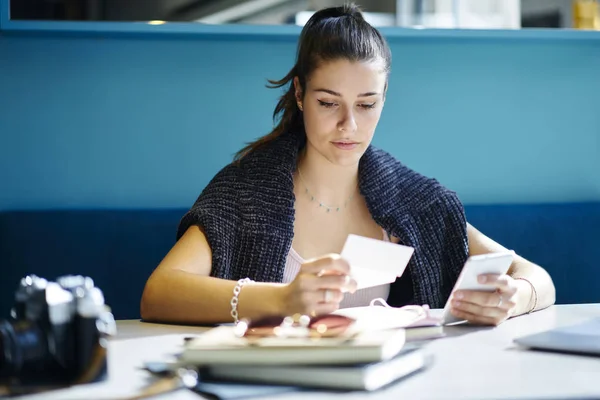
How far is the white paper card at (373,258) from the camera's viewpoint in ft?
4.14

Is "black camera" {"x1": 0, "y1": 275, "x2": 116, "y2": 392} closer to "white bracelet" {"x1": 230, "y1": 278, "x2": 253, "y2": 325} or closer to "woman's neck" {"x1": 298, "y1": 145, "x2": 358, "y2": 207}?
"white bracelet" {"x1": 230, "y1": 278, "x2": 253, "y2": 325}

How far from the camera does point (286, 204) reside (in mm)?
1896

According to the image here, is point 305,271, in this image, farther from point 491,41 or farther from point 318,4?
point 491,41

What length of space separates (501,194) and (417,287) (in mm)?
818

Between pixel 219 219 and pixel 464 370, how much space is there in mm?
834

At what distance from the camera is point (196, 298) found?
1540 mm

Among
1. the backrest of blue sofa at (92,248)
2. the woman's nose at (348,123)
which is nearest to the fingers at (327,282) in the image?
the woman's nose at (348,123)

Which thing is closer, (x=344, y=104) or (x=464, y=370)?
(x=464, y=370)

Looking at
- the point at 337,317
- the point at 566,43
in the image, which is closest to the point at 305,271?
the point at 337,317

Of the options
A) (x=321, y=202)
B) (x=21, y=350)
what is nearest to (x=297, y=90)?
(x=321, y=202)

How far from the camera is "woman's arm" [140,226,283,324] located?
57.7 inches

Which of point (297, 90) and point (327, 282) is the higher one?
point (297, 90)

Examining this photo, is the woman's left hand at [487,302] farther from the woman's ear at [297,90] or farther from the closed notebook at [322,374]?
the woman's ear at [297,90]

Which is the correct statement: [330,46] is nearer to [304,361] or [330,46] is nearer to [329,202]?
[329,202]
